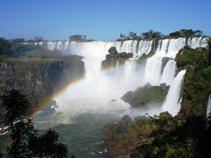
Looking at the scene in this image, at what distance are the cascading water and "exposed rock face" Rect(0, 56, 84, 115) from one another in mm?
2117

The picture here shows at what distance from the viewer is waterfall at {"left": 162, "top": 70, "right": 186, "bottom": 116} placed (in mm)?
34312

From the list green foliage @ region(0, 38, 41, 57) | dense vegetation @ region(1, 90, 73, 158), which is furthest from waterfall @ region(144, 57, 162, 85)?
green foliage @ region(0, 38, 41, 57)

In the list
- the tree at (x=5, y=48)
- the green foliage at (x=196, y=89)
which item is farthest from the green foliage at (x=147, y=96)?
the tree at (x=5, y=48)

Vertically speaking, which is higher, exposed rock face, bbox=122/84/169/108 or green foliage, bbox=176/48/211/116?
green foliage, bbox=176/48/211/116

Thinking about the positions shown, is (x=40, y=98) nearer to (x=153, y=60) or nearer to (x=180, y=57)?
(x=153, y=60)

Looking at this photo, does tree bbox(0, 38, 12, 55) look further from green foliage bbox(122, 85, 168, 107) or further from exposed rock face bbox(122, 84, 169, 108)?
exposed rock face bbox(122, 84, 169, 108)

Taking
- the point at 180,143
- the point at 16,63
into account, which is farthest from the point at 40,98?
the point at 180,143

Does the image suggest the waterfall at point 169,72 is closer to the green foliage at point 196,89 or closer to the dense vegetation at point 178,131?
the dense vegetation at point 178,131

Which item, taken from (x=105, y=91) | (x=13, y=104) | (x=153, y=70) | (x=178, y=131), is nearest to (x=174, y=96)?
(x=153, y=70)

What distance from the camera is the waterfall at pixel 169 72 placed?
4088 centimetres

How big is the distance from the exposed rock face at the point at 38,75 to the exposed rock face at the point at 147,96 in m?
Result: 13.0

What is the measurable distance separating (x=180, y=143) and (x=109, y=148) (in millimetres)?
8390

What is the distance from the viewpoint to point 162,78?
44031mm

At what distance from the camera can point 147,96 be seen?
4169cm
